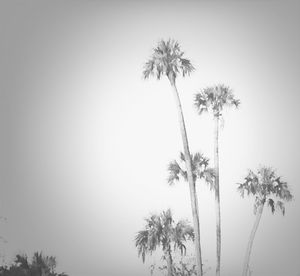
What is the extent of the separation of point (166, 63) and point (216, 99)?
22.1 feet

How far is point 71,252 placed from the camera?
16762 centimetres

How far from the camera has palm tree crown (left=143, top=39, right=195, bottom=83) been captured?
31812mm

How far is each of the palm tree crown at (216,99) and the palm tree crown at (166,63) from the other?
600 centimetres

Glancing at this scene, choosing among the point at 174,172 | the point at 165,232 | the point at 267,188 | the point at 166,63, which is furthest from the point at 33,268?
the point at 267,188

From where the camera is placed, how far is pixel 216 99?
38000mm

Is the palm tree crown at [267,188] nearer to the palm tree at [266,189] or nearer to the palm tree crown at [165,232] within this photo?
the palm tree at [266,189]

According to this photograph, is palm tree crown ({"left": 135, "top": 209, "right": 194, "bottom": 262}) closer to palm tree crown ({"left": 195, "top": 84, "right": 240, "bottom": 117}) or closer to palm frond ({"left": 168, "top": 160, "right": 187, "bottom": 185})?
palm frond ({"left": 168, "top": 160, "right": 187, "bottom": 185})

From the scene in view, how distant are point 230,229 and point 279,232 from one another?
27.3 m

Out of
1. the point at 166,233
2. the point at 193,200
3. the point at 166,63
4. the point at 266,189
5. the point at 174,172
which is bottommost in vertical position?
the point at 166,233

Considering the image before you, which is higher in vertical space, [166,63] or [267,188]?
[166,63]

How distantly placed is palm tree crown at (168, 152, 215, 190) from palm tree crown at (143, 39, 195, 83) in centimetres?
371

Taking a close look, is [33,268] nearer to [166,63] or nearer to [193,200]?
[193,200]

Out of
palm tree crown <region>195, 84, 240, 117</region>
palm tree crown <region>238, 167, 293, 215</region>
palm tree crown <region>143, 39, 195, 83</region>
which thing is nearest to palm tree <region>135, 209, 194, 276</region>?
palm tree crown <region>143, 39, 195, 83</region>

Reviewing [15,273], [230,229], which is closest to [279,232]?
[230,229]
